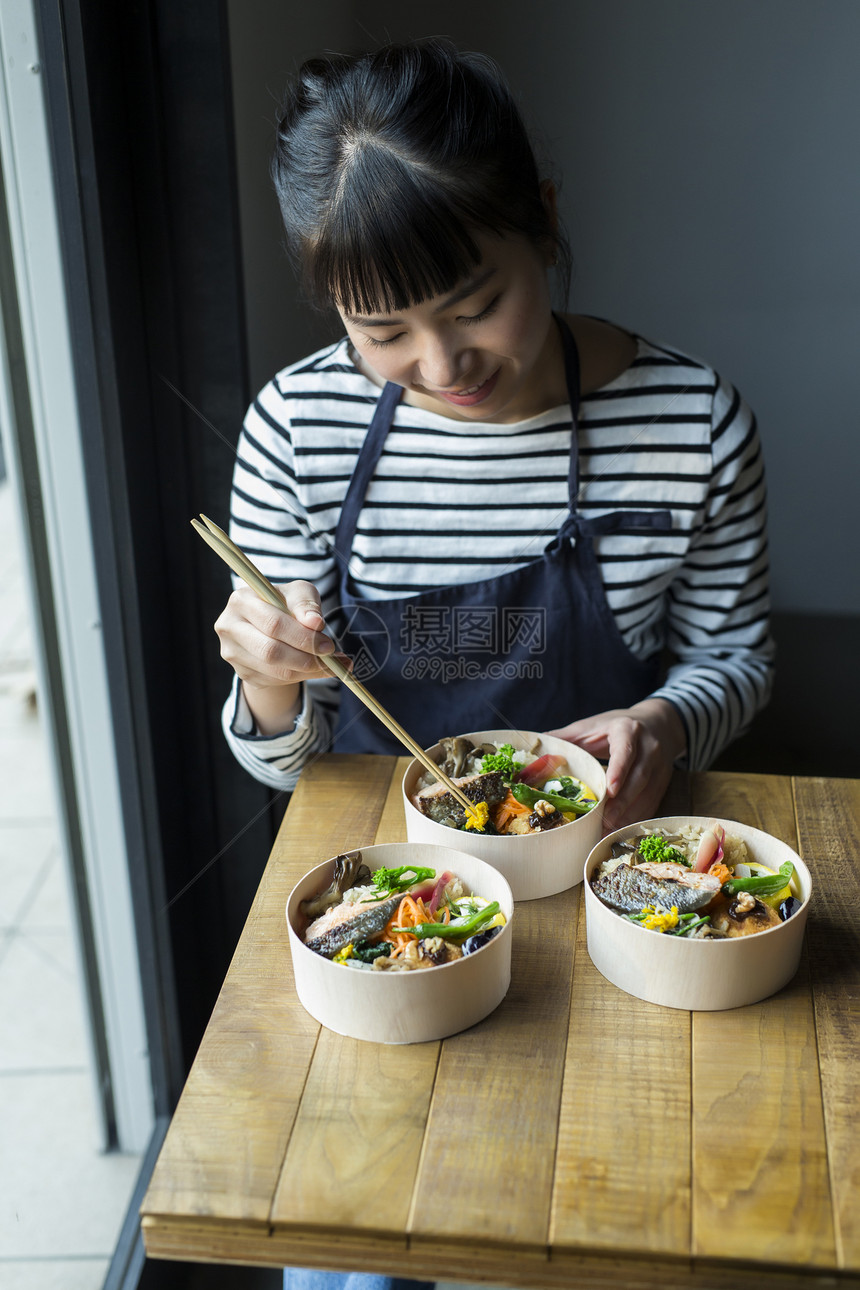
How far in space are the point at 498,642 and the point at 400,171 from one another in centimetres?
59

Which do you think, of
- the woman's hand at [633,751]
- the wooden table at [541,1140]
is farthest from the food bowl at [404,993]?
the woman's hand at [633,751]

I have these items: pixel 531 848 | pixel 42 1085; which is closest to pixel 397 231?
pixel 531 848

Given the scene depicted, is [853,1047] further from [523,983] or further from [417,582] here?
[417,582]

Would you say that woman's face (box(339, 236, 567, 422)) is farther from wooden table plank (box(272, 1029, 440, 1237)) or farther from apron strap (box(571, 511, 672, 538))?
wooden table plank (box(272, 1029, 440, 1237))

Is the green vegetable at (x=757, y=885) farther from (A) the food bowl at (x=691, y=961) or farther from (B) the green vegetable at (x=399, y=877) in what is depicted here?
(B) the green vegetable at (x=399, y=877)

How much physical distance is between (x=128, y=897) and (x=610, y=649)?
78cm

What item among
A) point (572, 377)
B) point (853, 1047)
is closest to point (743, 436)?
point (572, 377)

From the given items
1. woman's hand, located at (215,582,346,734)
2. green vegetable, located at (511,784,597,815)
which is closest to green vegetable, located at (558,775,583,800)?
green vegetable, located at (511,784,597,815)

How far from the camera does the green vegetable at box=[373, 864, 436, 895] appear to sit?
911mm

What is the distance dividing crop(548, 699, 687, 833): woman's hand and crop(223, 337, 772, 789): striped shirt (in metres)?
0.07

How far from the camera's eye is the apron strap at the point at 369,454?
133cm

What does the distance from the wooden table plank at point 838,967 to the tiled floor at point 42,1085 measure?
3.93ft

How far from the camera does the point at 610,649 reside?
1.39 meters

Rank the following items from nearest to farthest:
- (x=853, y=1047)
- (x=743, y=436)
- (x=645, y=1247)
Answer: (x=645, y=1247) → (x=853, y=1047) → (x=743, y=436)
